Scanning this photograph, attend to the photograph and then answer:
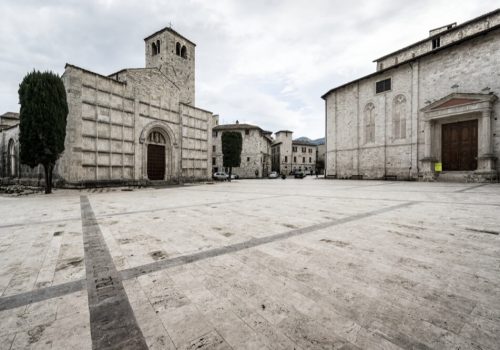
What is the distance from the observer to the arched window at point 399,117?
2171 centimetres

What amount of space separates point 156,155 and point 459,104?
2506 centimetres

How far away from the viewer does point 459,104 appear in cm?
1716

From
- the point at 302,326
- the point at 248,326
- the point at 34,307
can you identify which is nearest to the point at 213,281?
the point at 248,326

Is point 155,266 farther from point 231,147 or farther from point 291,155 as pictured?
point 291,155

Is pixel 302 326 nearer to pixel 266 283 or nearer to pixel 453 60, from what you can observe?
pixel 266 283

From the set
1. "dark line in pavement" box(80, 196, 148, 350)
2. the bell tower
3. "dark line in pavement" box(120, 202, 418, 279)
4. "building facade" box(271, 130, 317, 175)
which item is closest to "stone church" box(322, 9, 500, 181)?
the bell tower

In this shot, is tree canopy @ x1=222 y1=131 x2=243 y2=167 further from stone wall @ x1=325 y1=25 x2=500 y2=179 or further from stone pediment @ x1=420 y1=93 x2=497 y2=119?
stone pediment @ x1=420 y1=93 x2=497 y2=119

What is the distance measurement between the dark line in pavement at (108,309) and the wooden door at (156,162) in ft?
55.2

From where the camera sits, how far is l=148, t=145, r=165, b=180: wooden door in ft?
61.5

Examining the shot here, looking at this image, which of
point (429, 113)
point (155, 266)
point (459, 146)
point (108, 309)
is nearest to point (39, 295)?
point (108, 309)

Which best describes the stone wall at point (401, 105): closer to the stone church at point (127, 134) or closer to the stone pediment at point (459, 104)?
the stone pediment at point (459, 104)

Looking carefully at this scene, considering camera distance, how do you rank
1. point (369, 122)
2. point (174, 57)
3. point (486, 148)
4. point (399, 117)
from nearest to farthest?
point (486, 148), point (399, 117), point (369, 122), point (174, 57)

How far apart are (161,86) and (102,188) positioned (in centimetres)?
993

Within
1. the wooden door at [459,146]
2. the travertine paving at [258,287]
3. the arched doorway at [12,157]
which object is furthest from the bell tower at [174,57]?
the wooden door at [459,146]
